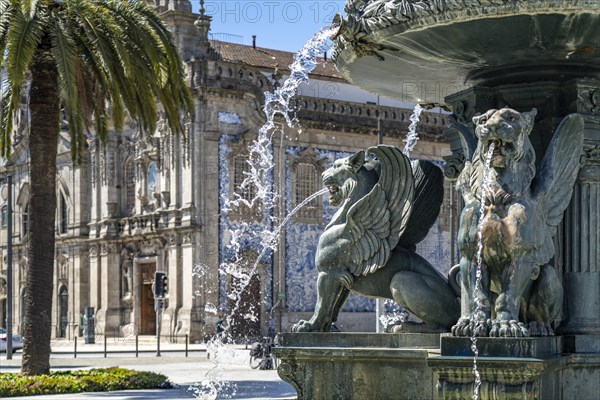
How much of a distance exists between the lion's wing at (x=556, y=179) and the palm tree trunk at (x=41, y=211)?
1251cm

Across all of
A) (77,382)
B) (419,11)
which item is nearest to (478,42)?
(419,11)

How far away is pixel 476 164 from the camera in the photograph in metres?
7.13

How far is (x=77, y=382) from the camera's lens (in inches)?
691

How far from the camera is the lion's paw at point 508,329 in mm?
6742

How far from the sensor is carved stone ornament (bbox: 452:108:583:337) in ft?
22.6

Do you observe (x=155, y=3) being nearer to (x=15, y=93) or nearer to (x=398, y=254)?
(x=15, y=93)

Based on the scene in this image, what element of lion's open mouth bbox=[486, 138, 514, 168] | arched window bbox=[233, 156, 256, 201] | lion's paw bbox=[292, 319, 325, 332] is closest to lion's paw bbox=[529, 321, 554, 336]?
lion's open mouth bbox=[486, 138, 514, 168]

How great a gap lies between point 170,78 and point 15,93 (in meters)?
2.94

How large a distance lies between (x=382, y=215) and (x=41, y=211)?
37.9ft

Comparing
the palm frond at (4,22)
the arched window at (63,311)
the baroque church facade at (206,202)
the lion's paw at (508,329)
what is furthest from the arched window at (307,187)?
the lion's paw at (508,329)

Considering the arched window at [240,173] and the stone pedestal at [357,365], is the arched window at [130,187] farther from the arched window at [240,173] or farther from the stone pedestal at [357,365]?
the stone pedestal at [357,365]

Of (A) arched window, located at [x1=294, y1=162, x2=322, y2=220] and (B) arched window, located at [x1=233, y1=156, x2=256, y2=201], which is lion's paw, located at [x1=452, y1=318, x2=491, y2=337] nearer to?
(B) arched window, located at [x1=233, y1=156, x2=256, y2=201]

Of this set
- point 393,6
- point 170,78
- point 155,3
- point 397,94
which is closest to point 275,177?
point 155,3

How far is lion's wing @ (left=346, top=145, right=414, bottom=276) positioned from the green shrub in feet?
33.2
